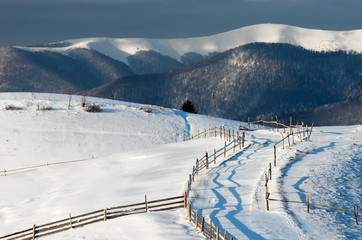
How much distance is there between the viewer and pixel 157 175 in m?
44.6

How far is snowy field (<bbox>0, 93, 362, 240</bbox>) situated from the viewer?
30.9 meters

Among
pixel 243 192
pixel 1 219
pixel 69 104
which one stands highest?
pixel 69 104

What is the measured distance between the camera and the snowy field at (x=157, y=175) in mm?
30906

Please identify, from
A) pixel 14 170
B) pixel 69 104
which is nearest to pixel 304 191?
pixel 14 170

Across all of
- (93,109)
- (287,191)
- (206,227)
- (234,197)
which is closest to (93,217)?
(206,227)

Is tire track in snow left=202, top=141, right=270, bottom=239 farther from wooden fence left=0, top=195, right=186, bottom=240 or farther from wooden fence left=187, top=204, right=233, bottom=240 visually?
wooden fence left=0, top=195, right=186, bottom=240

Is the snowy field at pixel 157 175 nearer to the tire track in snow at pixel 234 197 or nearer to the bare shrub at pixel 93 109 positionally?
the tire track in snow at pixel 234 197

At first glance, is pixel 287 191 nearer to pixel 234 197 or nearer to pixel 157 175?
pixel 234 197

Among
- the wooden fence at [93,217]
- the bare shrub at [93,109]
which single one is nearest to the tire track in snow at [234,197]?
the wooden fence at [93,217]

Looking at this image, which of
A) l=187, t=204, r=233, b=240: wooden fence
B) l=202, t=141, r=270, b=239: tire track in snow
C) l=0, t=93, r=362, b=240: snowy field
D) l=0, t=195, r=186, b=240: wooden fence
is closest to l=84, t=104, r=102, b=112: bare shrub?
l=0, t=93, r=362, b=240: snowy field

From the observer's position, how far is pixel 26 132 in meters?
64.5

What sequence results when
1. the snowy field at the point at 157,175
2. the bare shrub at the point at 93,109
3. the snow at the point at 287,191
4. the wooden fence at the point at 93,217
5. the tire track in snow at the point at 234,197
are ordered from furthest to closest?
the bare shrub at the point at 93,109 → the wooden fence at the point at 93,217 → the snowy field at the point at 157,175 → the snow at the point at 287,191 → the tire track in snow at the point at 234,197

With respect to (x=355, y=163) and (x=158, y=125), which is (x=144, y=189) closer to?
(x=355, y=163)

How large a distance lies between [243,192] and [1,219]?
16.9 metres
